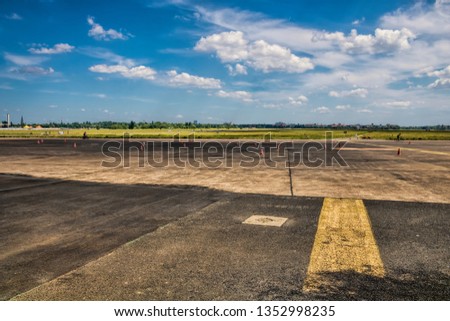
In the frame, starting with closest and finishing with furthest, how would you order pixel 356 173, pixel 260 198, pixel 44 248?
pixel 44 248
pixel 260 198
pixel 356 173

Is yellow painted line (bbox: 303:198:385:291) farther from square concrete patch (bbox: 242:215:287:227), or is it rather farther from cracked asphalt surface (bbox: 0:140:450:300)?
square concrete patch (bbox: 242:215:287:227)

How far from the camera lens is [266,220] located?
753cm

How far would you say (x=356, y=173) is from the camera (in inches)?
627

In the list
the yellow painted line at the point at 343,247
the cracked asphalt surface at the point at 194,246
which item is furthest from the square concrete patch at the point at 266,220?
the yellow painted line at the point at 343,247

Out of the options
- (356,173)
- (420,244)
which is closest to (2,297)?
(420,244)

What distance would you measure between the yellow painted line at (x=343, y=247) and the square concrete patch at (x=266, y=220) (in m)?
0.83

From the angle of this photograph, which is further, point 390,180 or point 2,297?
point 390,180

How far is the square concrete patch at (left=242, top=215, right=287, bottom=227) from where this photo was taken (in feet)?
23.8

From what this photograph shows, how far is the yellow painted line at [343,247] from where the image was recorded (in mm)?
4719

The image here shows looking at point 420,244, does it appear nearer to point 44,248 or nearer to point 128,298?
point 128,298

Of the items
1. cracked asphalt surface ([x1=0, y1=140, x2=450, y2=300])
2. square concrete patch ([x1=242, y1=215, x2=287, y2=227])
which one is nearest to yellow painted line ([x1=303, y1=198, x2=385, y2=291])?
cracked asphalt surface ([x1=0, y1=140, x2=450, y2=300])

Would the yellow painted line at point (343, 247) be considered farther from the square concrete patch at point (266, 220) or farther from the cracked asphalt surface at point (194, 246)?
the square concrete patch at point (266, 220)

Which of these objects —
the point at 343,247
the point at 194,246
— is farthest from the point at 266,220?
the point at 194,246
